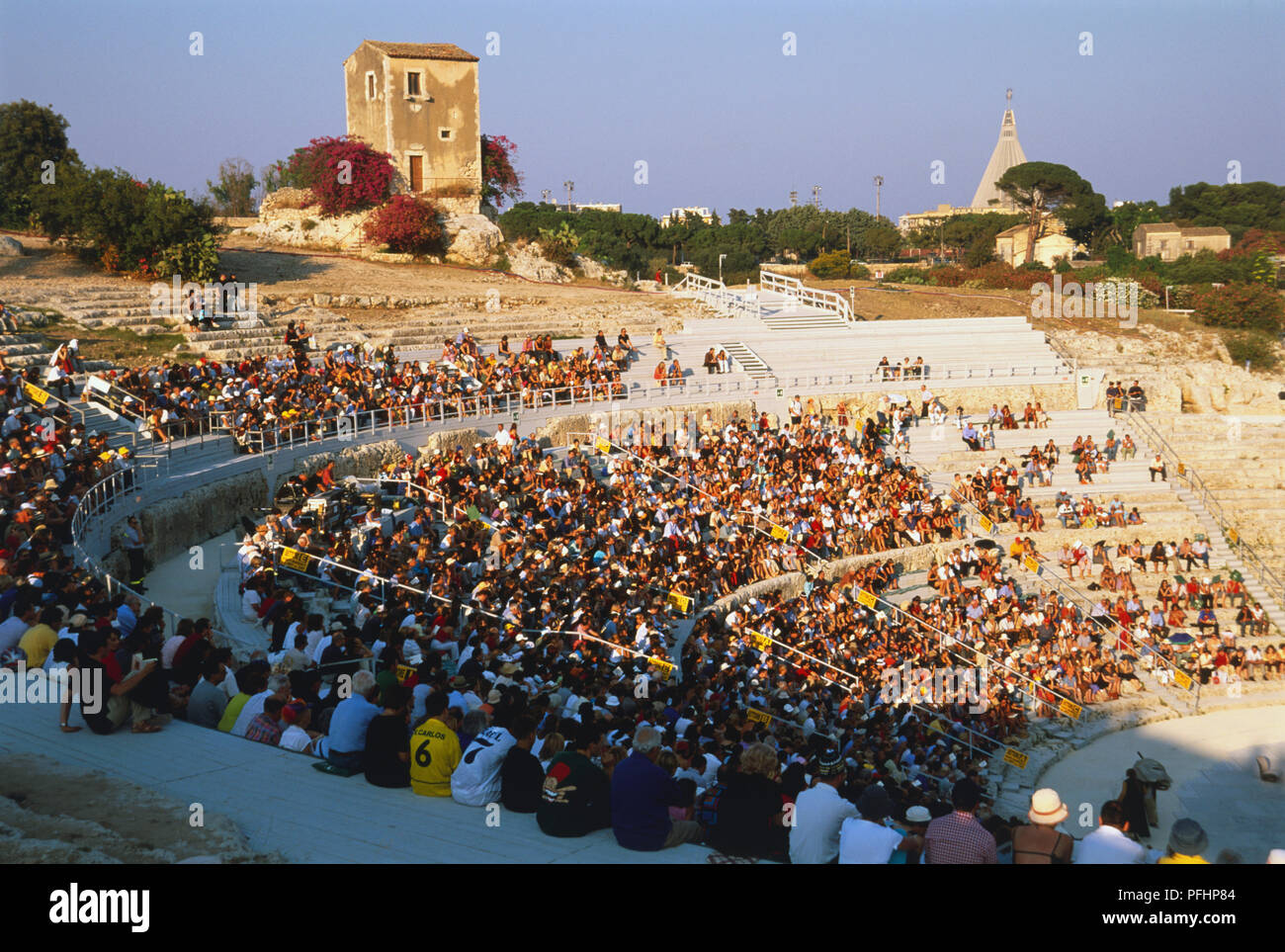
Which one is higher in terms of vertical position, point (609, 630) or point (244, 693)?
point (244, 693)

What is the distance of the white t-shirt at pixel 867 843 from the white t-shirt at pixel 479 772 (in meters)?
2.55

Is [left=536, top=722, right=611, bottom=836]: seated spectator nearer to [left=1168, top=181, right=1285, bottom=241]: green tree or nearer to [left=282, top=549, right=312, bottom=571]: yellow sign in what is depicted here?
[left=282, top=549, right=312, bottom=571]: yellow sign

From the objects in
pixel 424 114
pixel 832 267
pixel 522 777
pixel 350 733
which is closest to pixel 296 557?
pixel 350 733

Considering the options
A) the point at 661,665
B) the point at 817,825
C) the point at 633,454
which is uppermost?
the point at 633,454

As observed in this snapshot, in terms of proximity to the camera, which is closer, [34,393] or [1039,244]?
[34,393]

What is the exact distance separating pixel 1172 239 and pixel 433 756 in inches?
2856

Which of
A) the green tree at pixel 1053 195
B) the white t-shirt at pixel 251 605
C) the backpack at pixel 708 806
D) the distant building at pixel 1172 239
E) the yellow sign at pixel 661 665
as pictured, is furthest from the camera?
the green tree at pixel 1053 195

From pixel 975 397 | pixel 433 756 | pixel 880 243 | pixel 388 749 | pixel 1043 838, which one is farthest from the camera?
pixel 880 243

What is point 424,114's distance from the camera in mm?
45031

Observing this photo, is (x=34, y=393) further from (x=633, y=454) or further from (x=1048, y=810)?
(x=1048, y=810)

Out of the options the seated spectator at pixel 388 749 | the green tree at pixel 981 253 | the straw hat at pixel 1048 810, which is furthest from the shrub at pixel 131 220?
the green tree at pixel 981 253

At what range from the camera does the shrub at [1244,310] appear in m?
40.1

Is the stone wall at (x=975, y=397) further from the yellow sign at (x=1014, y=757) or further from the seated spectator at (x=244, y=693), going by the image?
the seated spectator at (x=244, y=693)
